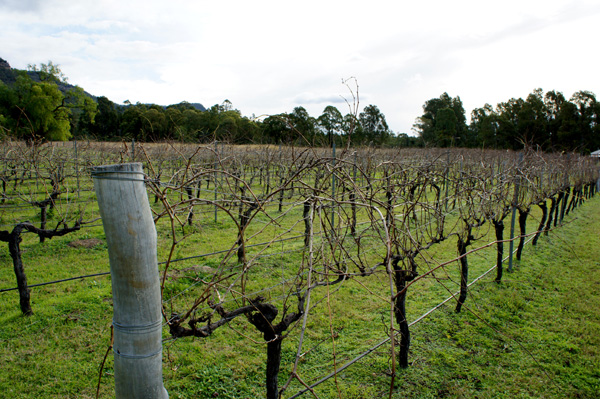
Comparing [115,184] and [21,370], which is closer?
[115,184]

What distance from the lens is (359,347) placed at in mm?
3689

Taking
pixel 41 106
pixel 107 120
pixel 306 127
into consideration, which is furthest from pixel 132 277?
pixel 107 120

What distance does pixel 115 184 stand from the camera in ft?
3.95

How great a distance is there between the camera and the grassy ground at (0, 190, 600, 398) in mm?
3111

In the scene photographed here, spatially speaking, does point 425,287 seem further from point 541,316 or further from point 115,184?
point 115,184

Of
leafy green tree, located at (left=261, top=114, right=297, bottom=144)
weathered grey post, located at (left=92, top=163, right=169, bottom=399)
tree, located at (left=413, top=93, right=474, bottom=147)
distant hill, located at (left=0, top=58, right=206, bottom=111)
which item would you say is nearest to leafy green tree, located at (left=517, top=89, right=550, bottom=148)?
tree, located at (left=413, top=93, right=474, bottom=147)

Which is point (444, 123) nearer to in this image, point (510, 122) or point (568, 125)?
point (510, 122)

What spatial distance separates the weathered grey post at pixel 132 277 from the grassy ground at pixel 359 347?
102 cm

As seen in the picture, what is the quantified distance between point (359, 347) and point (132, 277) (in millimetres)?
3023

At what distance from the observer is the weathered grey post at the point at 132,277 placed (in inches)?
47.8

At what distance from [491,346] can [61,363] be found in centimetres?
441

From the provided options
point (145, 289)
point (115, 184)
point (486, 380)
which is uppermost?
point (115, 184)

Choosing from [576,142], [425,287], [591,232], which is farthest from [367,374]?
[576,142]

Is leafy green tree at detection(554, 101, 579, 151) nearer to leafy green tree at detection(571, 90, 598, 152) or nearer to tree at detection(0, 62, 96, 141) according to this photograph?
leafy green tree at detection(571, 90, 598, 152)
